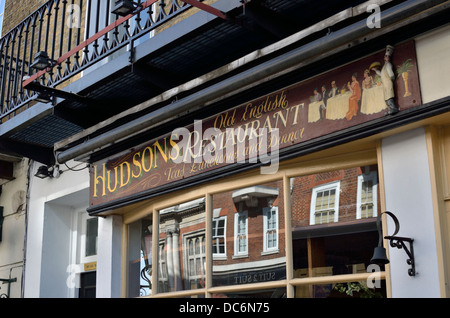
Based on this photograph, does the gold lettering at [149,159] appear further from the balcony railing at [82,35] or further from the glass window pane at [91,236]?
the glass window pane at [91,236]

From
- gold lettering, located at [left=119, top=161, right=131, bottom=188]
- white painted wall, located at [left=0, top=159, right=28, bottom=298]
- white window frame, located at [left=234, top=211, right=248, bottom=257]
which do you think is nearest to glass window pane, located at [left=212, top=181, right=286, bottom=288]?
white window frame, located at [left=234, top=211, right=248, bottom=257]

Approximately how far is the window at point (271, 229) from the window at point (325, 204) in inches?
15.1

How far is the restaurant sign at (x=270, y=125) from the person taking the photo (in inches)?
185

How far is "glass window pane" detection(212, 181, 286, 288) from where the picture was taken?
5496 mm

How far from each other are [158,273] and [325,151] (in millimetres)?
2395

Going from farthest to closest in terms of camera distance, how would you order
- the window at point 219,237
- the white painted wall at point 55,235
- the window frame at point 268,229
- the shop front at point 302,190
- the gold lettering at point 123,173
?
the white painted wall at point 55,235
the gold lettering at point 123,173
the window at point 219,237
the window frame at point 268,229
the shop front at point 302,190

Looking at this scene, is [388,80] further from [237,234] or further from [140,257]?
[140,257]

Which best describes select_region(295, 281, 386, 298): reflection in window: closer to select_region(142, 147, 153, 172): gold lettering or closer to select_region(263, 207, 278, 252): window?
select_region(263, 207, 278, 252): window

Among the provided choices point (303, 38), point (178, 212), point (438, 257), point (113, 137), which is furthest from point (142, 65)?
point (438, 257)

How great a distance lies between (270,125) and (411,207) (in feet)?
4.78

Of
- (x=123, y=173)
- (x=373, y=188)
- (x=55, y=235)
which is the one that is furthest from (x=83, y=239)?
(x=373, y=188)

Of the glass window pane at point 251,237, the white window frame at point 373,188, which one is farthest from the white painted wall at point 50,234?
the white window frame at point 373,188

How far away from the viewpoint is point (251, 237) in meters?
5.70

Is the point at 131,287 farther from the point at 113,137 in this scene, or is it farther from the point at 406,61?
the point at 406,61
